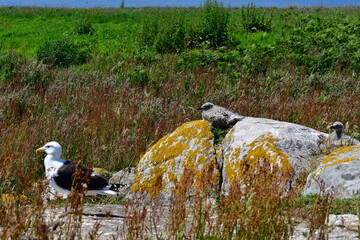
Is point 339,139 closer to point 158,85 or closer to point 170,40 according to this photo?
point 158,85

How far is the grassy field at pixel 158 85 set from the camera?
7.82 metres

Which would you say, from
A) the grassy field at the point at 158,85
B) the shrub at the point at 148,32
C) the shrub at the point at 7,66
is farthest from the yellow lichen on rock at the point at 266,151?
the shrub at the point at 148,32

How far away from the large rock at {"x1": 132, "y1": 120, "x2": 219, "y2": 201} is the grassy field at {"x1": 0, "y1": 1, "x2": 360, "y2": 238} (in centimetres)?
81

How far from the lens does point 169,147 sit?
6.85 meters

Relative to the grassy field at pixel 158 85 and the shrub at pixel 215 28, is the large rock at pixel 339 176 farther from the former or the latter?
the shrub at pixel 215 28

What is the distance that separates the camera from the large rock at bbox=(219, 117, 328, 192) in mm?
5938

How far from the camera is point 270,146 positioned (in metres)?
6.08

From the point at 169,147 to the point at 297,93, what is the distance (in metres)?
5.16

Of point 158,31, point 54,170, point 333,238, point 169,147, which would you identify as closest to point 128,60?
point 158,31

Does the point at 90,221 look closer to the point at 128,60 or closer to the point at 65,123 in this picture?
the point at 65,123

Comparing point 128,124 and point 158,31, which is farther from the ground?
point 158,31

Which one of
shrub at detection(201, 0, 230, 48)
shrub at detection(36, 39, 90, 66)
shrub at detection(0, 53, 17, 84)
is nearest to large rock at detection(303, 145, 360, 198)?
shrub at detection(0, 53, 17, 84)

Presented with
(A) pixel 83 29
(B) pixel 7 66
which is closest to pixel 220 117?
(B) pixel 7 66

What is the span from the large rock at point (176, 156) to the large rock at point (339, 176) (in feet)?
4.60
